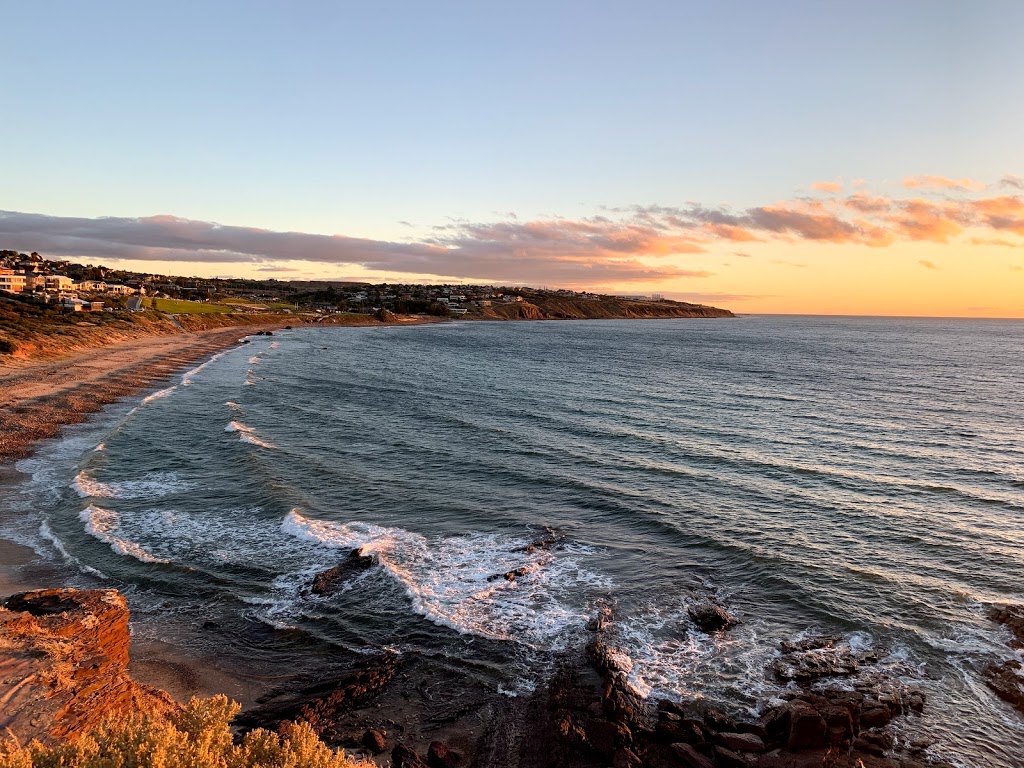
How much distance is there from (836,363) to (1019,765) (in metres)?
88.1

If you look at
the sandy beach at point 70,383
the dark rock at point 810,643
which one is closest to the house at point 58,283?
Result: the sandy beach at point 70,383

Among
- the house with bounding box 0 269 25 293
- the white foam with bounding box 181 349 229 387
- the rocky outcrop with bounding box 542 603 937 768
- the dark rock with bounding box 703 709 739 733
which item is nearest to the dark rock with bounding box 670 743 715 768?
the rocky outcrop with bounding box 542 603 937 768

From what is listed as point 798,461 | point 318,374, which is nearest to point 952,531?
point 798,461

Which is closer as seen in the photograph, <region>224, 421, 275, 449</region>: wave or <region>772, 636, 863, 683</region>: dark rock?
<region>772, 636, 863, 683</region>: dark rock

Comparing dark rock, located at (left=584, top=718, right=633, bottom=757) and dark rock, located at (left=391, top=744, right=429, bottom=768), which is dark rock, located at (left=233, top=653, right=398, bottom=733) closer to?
dark rock, located at (left=391, top=744, right=429, bottom=768)

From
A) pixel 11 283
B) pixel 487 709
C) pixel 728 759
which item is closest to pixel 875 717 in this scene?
pixel 728 759

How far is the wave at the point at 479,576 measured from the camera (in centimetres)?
1744

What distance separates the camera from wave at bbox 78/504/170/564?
832 inches

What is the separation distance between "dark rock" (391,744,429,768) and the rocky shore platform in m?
0.03

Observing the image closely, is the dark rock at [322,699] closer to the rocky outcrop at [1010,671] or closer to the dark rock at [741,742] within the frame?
the dark rock at [741,742]

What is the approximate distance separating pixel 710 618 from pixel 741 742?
16.8 ft

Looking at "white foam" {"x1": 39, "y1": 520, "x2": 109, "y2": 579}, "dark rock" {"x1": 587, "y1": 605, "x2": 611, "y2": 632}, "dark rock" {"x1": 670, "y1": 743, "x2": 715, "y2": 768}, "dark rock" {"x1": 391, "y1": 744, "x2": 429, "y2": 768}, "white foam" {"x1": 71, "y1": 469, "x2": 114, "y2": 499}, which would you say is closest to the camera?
"dark rock" {"x1": 391, "y1": 744, "x2": 429, "y2": 768}

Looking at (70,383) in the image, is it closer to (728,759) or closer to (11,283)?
(728,759)

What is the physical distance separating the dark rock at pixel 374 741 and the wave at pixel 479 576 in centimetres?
469
